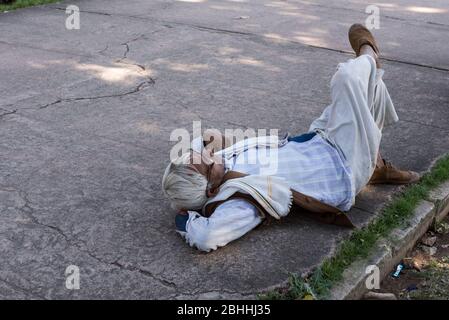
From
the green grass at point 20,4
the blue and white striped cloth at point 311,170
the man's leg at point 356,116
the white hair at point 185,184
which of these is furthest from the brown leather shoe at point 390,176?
the green grass at point 20,4

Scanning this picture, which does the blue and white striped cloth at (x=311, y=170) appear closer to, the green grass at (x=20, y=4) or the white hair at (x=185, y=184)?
the white hair at (x=185, y=184)

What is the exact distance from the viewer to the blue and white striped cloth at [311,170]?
3104mm

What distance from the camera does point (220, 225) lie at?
2.84 m

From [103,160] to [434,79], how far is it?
299 centimetres

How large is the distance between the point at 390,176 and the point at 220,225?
3.73 feet

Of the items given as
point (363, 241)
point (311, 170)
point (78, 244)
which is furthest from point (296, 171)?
point (78, 244)

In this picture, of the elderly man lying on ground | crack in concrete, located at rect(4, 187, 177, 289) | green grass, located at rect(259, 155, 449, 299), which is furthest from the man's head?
green grass, located at rect(259, 155, 449, 299)

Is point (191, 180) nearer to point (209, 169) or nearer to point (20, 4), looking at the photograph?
point (209, 169)

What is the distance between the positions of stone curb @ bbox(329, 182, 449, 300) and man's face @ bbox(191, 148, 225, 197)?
2.31ft

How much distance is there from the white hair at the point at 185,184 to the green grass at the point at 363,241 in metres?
0.58

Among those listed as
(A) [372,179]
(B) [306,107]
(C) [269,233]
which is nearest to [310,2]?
(B) [306,107]

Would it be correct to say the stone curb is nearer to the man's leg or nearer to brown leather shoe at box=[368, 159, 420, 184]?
brown leather shoe at box=[368, 159, 420, 184]

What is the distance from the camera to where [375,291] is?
2910 millimetres

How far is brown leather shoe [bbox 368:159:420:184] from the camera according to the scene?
3.48 meters
